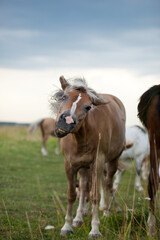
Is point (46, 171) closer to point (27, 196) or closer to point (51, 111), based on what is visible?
point (27, 196)

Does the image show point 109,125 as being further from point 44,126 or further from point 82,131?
point 44,126

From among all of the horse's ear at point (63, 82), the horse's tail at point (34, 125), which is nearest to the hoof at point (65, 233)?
the horse's ear at point (63, 82)

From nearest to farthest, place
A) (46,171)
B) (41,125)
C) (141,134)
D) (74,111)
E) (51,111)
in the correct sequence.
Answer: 1. (74,111)
2. (51,111)
3. (141,134)
4. (46,171)
5. (41,125)

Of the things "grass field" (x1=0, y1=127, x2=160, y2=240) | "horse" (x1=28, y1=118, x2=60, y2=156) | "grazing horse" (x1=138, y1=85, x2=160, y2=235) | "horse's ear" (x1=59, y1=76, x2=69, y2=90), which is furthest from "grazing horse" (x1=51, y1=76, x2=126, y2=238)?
"horse" (x1=28, y1=118, x2=60, y2=156)

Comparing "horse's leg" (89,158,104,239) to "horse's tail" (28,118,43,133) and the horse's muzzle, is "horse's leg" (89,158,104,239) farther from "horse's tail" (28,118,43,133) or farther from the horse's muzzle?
"horse's tail" (28,118,43,133)

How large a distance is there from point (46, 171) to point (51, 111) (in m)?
8.62

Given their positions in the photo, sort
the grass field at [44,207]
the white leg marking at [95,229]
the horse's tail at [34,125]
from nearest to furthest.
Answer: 1. the grass field at [44,207]
2. the white leg marking at [95,229]
3. the horse's tail at [34,125]

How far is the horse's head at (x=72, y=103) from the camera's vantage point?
12.5 ft

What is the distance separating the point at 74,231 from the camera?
4.86 m

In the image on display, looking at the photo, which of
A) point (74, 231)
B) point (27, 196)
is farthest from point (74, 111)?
point (27, 196)

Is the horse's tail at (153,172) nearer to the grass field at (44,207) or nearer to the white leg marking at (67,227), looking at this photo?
the grass field at (44,207)

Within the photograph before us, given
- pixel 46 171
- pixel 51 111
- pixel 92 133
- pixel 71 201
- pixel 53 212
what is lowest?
pixel 46 171

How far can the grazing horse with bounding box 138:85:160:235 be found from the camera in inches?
179

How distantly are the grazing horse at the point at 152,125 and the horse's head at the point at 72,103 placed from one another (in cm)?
79
